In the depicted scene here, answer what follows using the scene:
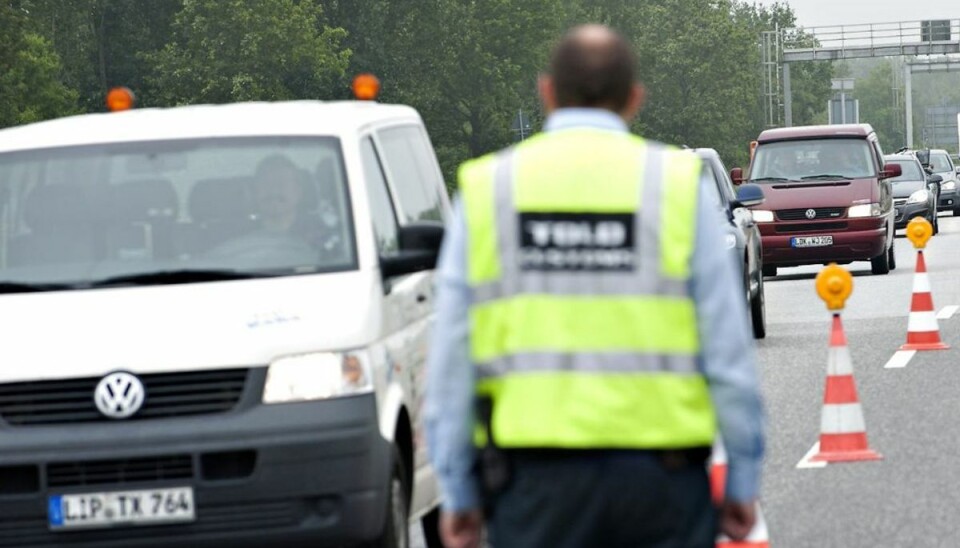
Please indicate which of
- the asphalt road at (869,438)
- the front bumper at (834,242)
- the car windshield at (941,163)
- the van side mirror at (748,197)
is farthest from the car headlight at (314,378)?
the car windshield at (941,163)

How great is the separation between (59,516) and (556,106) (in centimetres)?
339

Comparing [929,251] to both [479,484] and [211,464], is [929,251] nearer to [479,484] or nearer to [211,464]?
[211,464]

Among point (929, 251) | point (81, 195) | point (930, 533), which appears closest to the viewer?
point (81, 195)

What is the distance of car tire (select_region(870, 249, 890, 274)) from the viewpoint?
2781cm

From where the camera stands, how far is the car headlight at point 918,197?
3969 cm

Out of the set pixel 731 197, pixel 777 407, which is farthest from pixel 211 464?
pixel 731 197

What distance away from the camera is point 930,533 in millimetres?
8500

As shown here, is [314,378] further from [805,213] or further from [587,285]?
[805,213]

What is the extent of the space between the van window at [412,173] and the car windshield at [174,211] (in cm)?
47

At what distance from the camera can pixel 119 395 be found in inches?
271

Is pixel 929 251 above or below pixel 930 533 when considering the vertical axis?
below

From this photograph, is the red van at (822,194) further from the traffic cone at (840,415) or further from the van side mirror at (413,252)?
the van side mirror at (413,252)

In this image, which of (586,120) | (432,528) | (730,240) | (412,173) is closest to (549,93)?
(586,120)

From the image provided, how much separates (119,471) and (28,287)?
0.94 meters
